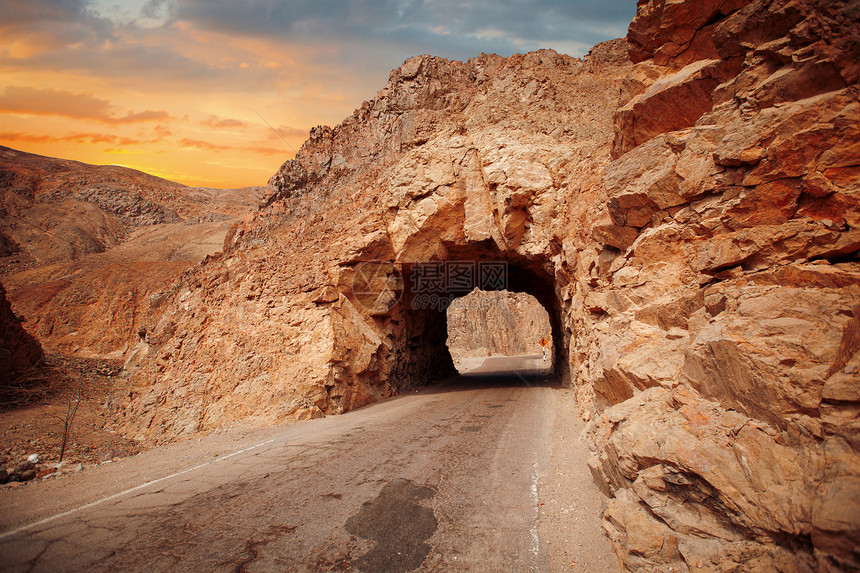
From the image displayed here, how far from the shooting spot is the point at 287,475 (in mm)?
6465

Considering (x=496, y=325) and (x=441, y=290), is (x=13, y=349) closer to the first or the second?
(x=441, y=290)

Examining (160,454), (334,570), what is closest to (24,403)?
(160,454)

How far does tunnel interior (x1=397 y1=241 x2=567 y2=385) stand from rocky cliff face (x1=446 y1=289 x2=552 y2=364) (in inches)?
966

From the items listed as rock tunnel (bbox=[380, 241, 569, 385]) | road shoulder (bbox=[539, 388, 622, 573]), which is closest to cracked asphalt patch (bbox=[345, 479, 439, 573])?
road shoulder (bbox=[539, 388, 622, 573])

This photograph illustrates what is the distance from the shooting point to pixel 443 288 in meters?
19.0

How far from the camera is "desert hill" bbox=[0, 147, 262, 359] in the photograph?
26.4 metres

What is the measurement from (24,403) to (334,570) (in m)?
13.5

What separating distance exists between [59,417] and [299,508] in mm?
9610

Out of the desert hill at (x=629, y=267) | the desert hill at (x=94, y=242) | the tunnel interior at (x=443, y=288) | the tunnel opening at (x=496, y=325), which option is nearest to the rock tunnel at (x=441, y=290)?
the tunnel interior at (x=443, y=288)

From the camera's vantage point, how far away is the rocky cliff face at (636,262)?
358 cm

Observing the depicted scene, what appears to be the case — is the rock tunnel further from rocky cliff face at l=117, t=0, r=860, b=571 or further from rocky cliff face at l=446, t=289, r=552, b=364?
Answer: rocky cliff face at l=446, t=289, r=552, b=364

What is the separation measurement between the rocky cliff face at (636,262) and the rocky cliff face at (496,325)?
29543 millimetres

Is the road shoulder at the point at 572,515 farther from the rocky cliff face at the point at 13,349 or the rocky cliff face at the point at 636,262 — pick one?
the rocky cliff face at the point at 13,349

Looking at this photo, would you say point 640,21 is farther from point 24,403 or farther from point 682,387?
point 24,403
